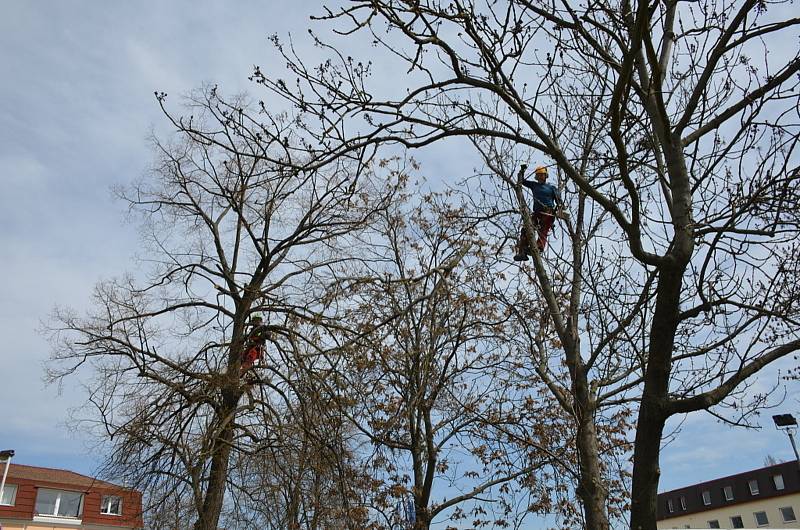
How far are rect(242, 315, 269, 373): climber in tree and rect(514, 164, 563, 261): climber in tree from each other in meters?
4.98

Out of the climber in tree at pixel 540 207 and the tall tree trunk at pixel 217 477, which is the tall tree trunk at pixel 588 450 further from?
the tall tree trunk at pixel 217 477

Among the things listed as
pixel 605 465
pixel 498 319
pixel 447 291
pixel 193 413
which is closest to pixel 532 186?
pixel 447 291

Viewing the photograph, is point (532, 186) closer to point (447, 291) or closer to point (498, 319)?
point (447, 291)

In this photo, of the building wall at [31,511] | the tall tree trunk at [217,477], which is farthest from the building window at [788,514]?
the tall tree trunk at [217,477]

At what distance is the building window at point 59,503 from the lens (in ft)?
103

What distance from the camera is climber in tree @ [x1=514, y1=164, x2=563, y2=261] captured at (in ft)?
30.6

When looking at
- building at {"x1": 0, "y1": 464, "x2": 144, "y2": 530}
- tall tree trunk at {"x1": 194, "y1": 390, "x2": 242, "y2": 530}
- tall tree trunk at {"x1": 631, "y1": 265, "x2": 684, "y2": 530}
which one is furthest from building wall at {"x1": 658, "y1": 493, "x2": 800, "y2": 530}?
tall tree trunk at {"x1": 631, "y1": 265, "x2": 684, "y2": 530}

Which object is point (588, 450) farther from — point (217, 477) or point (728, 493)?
point (728, 493)

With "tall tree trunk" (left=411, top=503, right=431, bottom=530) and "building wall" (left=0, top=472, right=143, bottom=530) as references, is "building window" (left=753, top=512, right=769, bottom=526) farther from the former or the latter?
"tall tree trunk" (left=411, top=503, right=431, bottom=530)

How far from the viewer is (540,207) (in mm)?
9586

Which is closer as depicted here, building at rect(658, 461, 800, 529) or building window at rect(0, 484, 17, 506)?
building window at rect(0, 484, 17, 506)

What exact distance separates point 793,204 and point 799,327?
0.91 metres

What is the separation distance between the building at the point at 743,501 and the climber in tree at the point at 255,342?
33.3m

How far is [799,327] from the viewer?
4.52 meters
